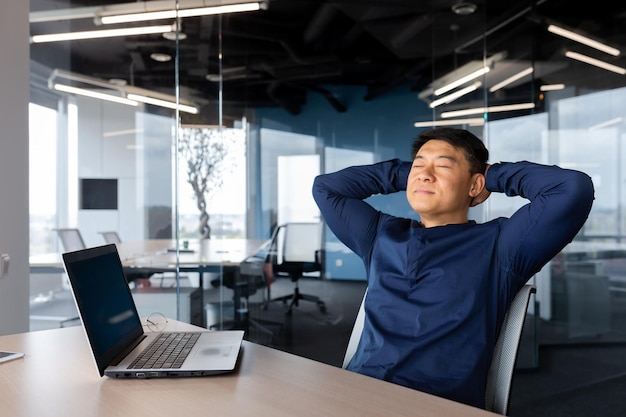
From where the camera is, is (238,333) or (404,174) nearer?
(238,333)

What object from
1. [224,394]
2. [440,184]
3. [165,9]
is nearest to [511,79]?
[165,9]

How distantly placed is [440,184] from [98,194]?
491 cm

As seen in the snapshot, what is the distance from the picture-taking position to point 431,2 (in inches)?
193

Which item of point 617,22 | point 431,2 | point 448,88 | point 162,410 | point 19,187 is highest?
point 431,2

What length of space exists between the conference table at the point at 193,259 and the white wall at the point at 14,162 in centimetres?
159

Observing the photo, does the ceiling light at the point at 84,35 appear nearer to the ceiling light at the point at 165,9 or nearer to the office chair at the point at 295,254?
the ceiling light at the point at 165,9

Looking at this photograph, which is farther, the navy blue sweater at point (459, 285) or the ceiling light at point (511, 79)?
the ceiling light at point (511, 79)

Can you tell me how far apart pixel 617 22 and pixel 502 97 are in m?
0.94

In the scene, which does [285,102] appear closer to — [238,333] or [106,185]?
[106,185]

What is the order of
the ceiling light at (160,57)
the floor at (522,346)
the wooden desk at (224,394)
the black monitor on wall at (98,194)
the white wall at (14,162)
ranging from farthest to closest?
the ceiling light at (160,57) < the black monitor on wall at (98,194) < the floor at (522,346) < the white wall at (14,162) < the wooden desk at (224,394)

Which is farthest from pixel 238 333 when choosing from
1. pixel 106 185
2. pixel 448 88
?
pixel 106 185

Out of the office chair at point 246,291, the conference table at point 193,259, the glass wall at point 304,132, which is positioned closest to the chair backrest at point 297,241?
the glass wall at point 304,132

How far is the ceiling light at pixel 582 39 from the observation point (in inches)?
158

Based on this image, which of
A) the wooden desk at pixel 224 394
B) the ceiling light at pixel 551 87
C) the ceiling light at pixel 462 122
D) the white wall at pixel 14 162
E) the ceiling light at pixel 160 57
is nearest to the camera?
the wooden desk at pixel 224 394
